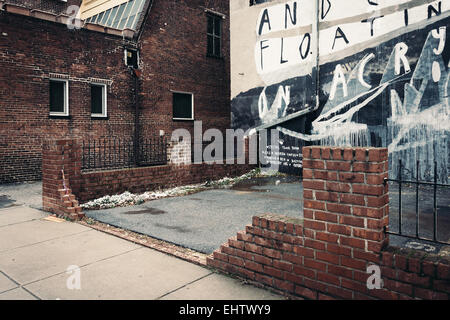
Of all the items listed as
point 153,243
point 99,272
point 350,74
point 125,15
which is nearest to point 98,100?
point 125,15

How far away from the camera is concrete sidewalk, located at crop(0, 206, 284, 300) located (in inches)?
123

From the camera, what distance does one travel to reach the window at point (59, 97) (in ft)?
37.9

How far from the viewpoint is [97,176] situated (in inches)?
279

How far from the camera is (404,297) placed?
2514 millimetres

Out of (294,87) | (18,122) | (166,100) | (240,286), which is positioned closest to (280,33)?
(294,87)

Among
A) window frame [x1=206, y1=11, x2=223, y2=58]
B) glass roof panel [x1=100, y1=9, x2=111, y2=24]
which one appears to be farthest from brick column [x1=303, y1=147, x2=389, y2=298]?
glass roof panel [x1=100, y1=9, x2=111, y2=24]

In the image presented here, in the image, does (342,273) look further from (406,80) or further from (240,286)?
(406,80)

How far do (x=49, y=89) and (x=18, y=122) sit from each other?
1.47m

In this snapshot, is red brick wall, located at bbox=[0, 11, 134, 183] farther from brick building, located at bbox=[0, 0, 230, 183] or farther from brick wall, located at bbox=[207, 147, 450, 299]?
brick wall, located at bbox=[207, 147, 450, 299]

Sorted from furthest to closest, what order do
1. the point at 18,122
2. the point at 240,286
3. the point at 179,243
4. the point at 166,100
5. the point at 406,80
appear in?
1. the point at 166,100
2. the point at 18,122
3. the point at 406,80
4. the point at 179,243
5. the point at 240,286

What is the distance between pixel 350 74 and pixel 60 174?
295 inches

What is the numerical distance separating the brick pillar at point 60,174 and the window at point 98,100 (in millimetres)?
6363

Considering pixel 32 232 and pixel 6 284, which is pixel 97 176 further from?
pixel 6 284

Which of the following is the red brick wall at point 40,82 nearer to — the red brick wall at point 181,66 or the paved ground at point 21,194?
the paved ground at point 21,194
